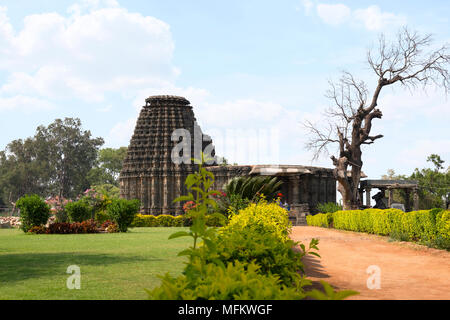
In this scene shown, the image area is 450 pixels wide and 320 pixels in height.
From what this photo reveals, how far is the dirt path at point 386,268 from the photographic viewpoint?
7.91 metres

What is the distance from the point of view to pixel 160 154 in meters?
52.4

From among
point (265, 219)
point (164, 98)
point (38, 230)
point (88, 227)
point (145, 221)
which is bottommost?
point (145, 221)

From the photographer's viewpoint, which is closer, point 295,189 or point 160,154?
point 295,189

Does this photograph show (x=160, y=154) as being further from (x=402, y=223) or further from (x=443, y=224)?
(x=443, y=224)

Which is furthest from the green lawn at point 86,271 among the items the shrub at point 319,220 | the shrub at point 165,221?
the shrub at point 165,221

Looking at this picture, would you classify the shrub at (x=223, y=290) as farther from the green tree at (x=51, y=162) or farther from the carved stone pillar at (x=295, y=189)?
the green tree at (x=51, y=162)

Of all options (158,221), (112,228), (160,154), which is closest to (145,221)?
(158,221)

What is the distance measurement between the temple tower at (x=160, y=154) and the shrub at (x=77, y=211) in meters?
22.6

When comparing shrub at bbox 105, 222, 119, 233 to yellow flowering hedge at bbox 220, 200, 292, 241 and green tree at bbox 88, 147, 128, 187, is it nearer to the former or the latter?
yellow flowering hedge at bbox 220, 200, 292, 241

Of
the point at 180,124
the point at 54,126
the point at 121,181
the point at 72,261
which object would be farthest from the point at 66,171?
the point at 72,261

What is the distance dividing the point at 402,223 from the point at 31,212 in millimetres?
18203

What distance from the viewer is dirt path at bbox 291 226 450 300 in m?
7.91

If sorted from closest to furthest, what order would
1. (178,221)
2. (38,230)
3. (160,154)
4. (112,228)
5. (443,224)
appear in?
(443,224), (38,230), (112,228), (178,221), (160,154)

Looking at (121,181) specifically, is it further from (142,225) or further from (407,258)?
(407,258)
